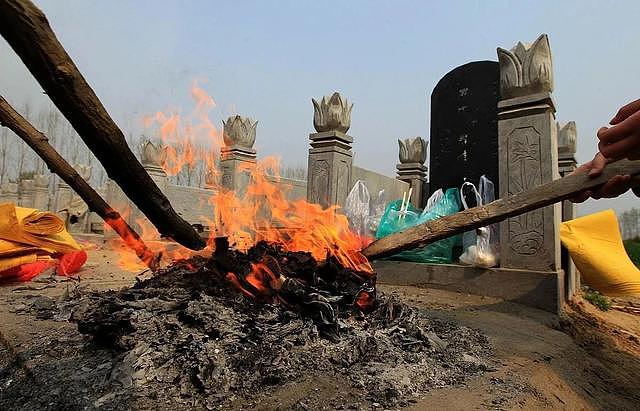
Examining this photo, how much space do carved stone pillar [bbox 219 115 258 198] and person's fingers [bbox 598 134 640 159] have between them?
315 inches

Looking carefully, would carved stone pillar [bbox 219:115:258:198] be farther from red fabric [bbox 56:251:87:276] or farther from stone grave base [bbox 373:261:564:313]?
stone grave base [bbox 373:261:564:313]

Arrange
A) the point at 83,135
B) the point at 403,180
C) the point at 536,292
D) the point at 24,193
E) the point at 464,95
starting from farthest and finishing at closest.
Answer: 1. the point at 24,193
2. the point at 403,180
3. the point at 464,95
4. the point at 536,292
5. the point at 83,135

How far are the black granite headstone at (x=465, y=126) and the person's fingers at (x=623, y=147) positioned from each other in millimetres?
4869

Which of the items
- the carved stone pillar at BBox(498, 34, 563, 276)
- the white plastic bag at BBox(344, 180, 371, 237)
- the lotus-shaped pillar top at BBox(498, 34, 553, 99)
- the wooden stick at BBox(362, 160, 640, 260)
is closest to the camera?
the wooden stick at BBox(362, 160, 640, 260)

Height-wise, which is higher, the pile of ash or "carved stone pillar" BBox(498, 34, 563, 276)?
"carved stone pillar" BBox(498, 34, 563, 276)

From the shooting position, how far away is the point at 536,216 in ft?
15.0

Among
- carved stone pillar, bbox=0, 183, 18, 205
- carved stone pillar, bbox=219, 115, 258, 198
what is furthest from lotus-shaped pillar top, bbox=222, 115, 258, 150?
carved stone pillar, bbox=0, 183, 18, 205

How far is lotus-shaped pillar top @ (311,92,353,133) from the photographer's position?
6.98 meters

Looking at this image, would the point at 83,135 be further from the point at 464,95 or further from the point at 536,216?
the point at 464,95

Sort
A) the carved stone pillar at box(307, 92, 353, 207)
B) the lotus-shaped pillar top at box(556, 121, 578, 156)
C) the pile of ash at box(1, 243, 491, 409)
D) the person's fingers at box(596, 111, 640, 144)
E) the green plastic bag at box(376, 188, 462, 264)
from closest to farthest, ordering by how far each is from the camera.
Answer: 1. the pile of ash at box(1, 243, 491, 409)
2. the person's fingers at box(596, 111, 640, 144)
3. the green plastic bag at box(376, 188, 462, 264)
4. the carved stone pillar at box(307, 92, 353, 207)
5. the lotus-shaped pillar top at box(556, 121, 578, 156)

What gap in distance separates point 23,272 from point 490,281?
21.5 ft

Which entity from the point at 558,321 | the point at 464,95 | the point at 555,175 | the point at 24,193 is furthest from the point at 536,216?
the point at 24,193

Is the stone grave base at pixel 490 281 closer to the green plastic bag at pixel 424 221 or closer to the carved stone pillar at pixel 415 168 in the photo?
the green plastic bag at pixel 424 221

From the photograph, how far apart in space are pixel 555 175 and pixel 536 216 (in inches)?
22.5
